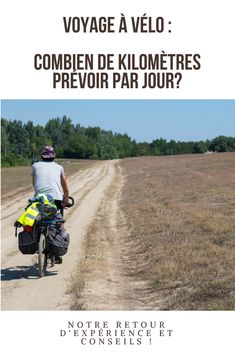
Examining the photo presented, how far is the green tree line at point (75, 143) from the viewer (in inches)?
5369

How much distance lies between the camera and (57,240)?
9617mm

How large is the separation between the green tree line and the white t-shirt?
315 feet

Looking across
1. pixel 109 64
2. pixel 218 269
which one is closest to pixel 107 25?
pixel 109 64

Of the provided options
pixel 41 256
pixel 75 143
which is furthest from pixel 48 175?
pixel 75 143

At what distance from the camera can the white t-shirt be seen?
9.59m

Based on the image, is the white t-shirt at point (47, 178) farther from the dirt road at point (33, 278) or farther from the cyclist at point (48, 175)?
the dirt road at point (33, 278)

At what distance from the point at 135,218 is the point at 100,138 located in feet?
559

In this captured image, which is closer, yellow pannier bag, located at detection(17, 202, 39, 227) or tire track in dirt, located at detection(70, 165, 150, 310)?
tire track in dirt, located at detection(70, 165, 150, 310)

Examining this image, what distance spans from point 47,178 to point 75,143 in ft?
486

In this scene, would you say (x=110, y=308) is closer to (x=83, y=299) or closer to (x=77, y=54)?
(x=83, y=299)

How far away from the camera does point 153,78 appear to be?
12805mm

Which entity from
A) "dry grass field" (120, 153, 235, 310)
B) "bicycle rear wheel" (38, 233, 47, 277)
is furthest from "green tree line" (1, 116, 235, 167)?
"bicycle rear wheel" (38, 233, 47, 277)

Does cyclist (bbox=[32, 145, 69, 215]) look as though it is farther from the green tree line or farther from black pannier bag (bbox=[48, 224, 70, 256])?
the green tree line

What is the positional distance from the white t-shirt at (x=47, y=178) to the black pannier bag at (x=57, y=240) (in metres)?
0.54
